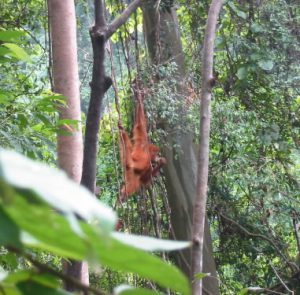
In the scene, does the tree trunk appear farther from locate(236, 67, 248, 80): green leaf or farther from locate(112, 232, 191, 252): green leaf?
locate(112, 232, 191, 252): green leaf

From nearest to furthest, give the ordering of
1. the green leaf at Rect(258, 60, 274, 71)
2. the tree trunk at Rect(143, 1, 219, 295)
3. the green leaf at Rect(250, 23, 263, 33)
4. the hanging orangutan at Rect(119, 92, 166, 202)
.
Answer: the hanging orangutan at Rect(119, 92, 166, 202) < the green leaf at Rect(258, 60, 274, 71) < the green leaf at Rect(250, 23, 263, 33) < the tree trunk at Rect(143, 1, 219, 295)

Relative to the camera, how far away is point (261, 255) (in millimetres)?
3516

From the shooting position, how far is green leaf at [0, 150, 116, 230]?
0.16m

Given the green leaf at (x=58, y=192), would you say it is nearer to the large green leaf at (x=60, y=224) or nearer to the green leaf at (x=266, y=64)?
the large green leaf at (x=60, y=224)

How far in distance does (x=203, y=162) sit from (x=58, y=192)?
754 mm

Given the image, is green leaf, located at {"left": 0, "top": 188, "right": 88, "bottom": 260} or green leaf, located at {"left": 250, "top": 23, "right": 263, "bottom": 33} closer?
green leaf, located at {"left": 0, "top": 188, "right": 88, "bottom": 260}

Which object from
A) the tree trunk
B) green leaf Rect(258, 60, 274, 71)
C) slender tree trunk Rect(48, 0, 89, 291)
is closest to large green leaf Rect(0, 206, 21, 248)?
slender tree trunk Rect(48, 0, 89, 291)

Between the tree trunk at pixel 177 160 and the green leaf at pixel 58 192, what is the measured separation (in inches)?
118

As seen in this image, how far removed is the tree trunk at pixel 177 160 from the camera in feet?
10.5

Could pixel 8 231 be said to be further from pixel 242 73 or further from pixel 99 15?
pixel 242 73

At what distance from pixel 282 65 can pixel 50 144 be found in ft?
6.95

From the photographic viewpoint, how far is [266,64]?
2955mm

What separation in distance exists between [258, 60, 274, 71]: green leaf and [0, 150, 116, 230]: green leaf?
113 inches

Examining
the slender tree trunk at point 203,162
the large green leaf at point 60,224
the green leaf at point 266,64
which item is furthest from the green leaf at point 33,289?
the green leaf at point 266,64
